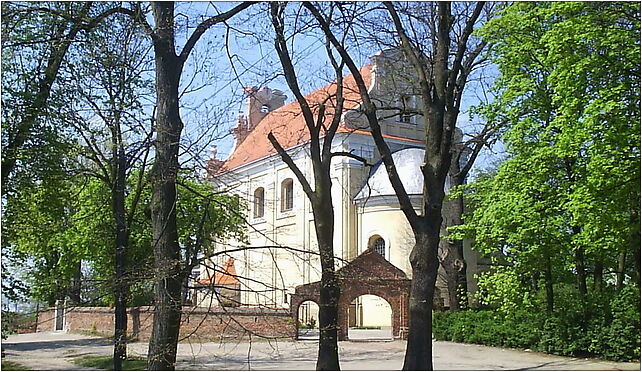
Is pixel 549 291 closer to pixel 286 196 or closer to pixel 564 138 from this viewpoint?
pixel 564 138

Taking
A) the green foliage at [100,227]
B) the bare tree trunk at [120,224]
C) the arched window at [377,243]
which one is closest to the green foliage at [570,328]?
the arched window at [377,243]

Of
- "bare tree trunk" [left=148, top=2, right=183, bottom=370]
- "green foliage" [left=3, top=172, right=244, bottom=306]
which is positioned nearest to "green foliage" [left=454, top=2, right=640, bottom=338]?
"green foliage" [left=3, top=172, right=244, bottom=306]

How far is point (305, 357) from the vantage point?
1906cm

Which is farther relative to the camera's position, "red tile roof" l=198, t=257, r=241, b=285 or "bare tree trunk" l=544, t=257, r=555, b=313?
"bare tree trunk" l=544, t=257, r=555, b=313

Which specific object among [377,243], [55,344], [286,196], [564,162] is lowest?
[55,344]

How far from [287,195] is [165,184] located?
31560 mm

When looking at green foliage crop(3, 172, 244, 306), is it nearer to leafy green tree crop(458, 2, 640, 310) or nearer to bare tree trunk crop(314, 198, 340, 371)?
bare tree trunk crop(314, 198, 340, 371)

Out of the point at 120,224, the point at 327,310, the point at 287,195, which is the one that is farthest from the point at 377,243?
the point at 327,310

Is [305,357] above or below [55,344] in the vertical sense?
below

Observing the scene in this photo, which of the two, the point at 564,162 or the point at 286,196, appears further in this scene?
the point at 286,196

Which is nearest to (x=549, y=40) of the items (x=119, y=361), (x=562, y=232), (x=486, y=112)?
(x=486, y=112)

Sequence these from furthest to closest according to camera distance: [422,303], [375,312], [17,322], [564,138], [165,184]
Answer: [375,312]
[564,138]
[422,303]
[17,322]
[165,184]

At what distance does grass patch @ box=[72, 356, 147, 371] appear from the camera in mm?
15555

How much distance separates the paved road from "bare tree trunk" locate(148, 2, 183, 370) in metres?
7.28
